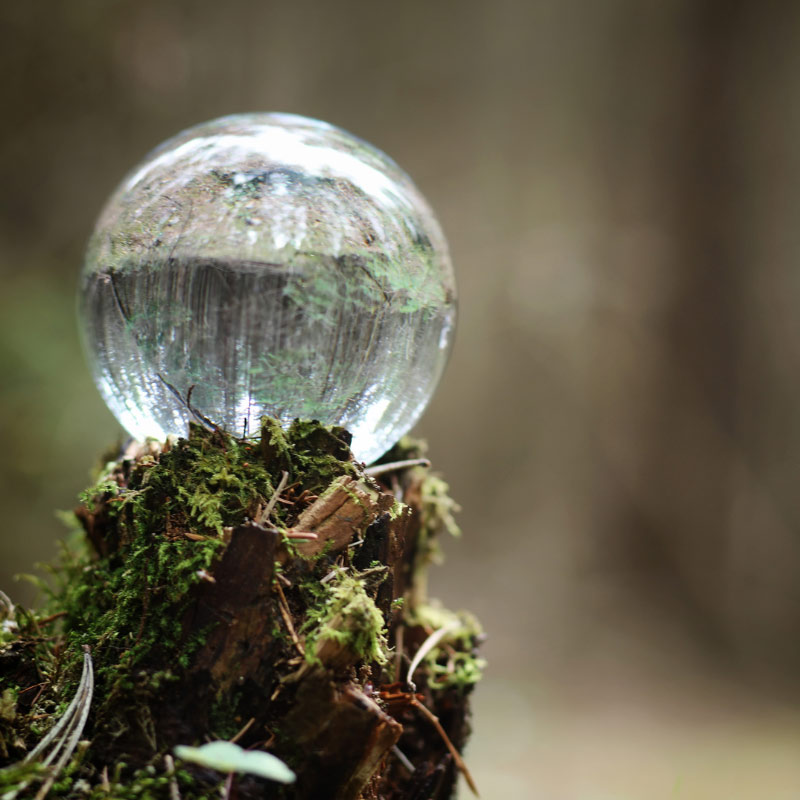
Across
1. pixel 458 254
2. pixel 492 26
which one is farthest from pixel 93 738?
pixel 492 26

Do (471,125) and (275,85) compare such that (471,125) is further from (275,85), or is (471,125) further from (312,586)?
(312,586)

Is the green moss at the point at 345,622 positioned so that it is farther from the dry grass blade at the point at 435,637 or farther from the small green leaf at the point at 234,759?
the dry grass blade at the point at 435,637

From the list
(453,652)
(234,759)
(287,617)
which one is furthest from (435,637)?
(234,759)

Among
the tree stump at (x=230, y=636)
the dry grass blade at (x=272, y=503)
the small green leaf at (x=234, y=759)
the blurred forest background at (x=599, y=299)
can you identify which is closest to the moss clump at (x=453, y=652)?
the tree stump at (x=230, y=636)

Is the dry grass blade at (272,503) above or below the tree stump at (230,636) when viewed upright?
above

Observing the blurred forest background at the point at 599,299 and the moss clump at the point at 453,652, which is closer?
the moss clump at the point at 453,652

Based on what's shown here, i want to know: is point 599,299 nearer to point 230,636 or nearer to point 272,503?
point 272,503
